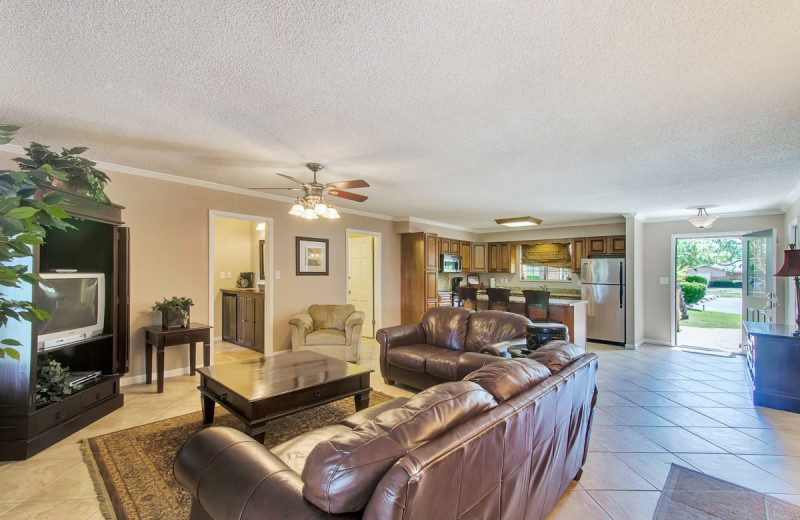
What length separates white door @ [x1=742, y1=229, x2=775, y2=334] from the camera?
206 inches

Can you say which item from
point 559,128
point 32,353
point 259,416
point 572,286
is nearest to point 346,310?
point 259,416

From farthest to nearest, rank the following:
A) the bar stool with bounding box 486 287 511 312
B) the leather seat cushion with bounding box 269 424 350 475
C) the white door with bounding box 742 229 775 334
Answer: the bar stool with bounding box 486 287 511 312 < the white door with bounding box 742 229 775 334 < the leather seat cushion with bounding box 269 424 350 475

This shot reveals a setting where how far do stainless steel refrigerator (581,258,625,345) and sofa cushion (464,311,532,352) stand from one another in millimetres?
3710

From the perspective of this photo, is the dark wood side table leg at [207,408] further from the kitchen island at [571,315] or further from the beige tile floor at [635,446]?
the kitchen island at [571,315]

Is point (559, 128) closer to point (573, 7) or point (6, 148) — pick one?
point (573, 7)

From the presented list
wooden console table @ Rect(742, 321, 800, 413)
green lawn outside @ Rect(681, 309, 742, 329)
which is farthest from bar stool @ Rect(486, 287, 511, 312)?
A: green lawn outside @ Rect(681, 309, 742, 329)

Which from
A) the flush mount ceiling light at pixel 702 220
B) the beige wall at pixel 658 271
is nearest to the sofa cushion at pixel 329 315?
the beige wall at pixel 658 271

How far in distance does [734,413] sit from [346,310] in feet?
14.4

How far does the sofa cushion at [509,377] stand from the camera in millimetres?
1429

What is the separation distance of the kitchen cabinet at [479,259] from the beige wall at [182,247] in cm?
430

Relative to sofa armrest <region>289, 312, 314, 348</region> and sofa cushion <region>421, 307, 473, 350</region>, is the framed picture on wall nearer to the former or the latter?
sofa armrest <region>289, 312, 314, 348</region>

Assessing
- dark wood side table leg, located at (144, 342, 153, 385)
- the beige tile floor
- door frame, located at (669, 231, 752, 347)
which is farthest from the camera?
door frame, located at (669, 231, 752, 347)

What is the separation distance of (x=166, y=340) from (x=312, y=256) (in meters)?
2.30

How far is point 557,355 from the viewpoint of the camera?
1.92 m
